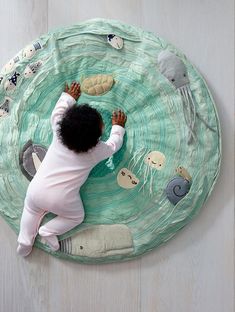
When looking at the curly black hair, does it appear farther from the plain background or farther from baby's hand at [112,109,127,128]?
the plain background

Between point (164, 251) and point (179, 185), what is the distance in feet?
0.59

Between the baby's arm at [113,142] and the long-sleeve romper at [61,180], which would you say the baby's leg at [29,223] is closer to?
the long-sleeve romper at [61,180]

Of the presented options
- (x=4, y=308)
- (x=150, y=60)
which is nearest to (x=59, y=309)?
(x=4, y=308)

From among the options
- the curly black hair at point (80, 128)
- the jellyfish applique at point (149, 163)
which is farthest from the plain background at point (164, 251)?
the curly black hair at point (80, 128)

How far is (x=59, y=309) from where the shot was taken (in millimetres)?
1220

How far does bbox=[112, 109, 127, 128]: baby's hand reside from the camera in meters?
1.14

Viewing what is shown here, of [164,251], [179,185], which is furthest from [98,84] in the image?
[164,251]

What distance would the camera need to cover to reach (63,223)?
1.14 metres

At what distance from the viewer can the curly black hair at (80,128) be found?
1046 millimetres

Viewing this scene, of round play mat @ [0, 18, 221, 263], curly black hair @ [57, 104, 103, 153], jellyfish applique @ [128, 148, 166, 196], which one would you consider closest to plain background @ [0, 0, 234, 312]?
round play mat @ [0, 18, 221, 263]

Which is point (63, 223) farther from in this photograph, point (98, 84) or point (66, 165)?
point (98, 84)

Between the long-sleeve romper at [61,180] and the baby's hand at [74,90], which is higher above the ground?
the baby's hand at [74,90]

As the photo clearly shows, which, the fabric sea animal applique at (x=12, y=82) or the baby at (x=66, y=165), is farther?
the fabric sea animal applique at (x=12, y=82)

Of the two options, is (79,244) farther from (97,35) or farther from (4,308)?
(97,35)
